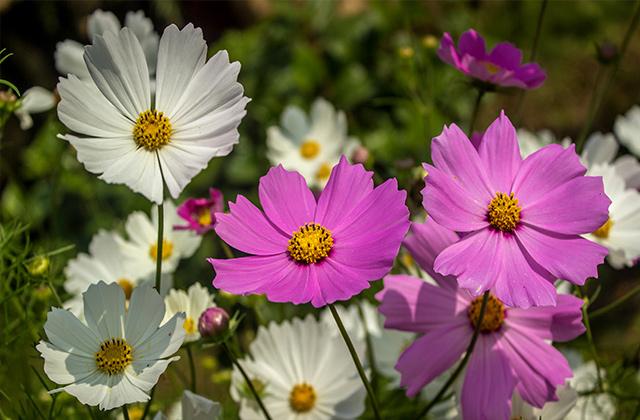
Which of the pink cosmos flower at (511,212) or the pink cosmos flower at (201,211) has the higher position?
the pink cosmos flower at (201,211)

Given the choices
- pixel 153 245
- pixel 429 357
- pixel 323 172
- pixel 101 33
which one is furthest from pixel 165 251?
pixel 323 172

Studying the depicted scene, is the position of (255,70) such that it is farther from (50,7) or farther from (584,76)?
(584,76)

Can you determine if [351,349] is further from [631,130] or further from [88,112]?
[631,130]

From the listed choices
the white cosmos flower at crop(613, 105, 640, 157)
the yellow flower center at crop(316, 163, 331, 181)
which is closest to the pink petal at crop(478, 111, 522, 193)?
the white cosmos flower at crop(613, 105, 640, 157)

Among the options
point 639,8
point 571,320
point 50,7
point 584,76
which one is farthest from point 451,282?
point 50,7

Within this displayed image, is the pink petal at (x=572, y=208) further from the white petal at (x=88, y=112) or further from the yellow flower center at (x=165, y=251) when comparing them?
the yellow flower center at (x=165, y=251)

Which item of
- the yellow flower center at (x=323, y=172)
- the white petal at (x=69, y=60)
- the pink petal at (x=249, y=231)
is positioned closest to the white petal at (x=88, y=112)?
the pink petal at (x=249, y=231)
